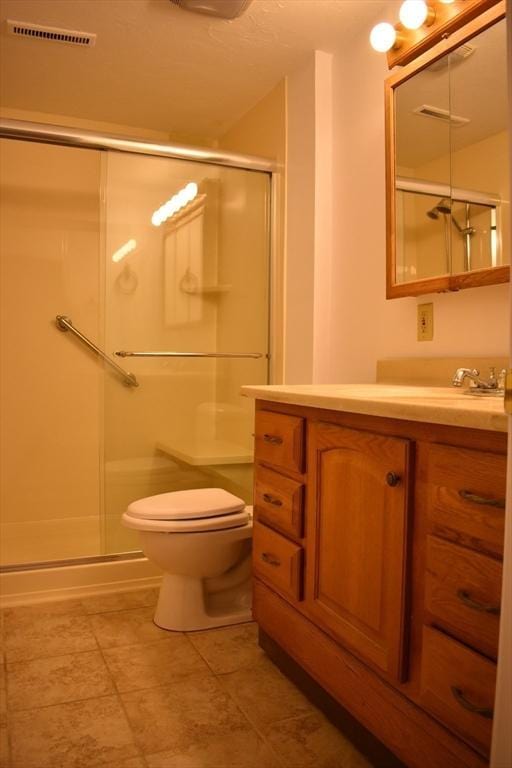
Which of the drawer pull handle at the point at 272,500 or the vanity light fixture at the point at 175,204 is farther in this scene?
the vanity light fixture at the point at 175,204

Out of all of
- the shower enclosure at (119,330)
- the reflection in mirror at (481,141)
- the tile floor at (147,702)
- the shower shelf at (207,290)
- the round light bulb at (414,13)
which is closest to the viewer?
the tile floor at (147,702)

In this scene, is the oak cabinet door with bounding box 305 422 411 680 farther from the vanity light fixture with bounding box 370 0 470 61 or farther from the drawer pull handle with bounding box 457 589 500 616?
the vanity light fixture with bounding box 370 0 470 61

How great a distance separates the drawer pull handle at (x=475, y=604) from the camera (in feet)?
3.29

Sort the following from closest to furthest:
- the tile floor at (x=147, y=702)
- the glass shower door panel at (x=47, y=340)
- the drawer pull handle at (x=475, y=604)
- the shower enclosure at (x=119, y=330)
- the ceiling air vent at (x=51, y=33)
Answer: the drawer pull handle at (x=475, y=604) < the tile floor at (x=147, y=702) < the ceiling air vent at (x=51, y=33) < the shower enclosure at (x=119, y=330) < the glass shower door panel at (x=47, y=340)

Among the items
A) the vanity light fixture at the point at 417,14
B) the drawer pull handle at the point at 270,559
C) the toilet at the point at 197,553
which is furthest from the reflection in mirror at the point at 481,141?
the toilet at the point at 197,553

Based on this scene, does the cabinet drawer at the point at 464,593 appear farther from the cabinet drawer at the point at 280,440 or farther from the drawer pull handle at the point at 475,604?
the cabinet drawer at the point at 280,440

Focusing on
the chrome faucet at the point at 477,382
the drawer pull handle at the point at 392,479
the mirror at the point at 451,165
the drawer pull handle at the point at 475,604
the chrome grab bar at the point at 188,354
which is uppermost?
the mirror at the point at 451,165

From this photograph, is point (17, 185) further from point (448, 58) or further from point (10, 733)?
point (10, 733)

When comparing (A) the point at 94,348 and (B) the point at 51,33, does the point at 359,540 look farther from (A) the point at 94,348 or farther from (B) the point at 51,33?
(B) the point at 51,33

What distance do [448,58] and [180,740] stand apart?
6.58 feet

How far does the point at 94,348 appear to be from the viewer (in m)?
3.01

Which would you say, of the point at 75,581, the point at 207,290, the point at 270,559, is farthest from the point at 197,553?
the point at 207,290

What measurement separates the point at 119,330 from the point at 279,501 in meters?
1.22

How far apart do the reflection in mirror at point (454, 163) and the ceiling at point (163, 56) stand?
0.52m
